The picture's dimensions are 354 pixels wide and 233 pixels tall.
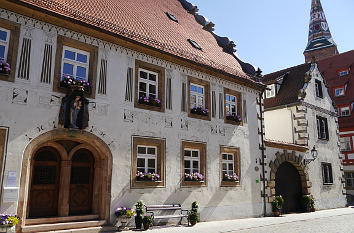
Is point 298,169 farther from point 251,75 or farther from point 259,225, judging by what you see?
point 259,225

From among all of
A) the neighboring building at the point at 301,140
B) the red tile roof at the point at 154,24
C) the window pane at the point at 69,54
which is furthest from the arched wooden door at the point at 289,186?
the window pane at the point at 69,54

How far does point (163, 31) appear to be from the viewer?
15367 mm

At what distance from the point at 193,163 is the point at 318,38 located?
2417 inches

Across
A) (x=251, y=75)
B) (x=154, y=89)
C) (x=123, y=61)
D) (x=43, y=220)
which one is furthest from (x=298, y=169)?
(x=43, y=220)

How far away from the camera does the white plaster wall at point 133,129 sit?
373 inches

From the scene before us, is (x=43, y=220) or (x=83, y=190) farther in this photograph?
(x=83, y=190)

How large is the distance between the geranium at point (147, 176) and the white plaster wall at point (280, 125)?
447 inches

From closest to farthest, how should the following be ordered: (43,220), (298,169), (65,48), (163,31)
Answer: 1. (43,220)
2. (65,48)
3. (163,31)
4. (298,169)

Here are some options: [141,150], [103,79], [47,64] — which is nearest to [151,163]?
[141,150]

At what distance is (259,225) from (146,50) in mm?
8162

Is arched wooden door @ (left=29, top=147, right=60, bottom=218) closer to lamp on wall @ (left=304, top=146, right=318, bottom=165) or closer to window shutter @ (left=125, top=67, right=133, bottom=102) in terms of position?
window shutter @ (left=125, top=67, right=133, bottom=102)

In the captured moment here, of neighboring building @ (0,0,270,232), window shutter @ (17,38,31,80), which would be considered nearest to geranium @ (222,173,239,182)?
neighboring building @ (0,0,270,232)

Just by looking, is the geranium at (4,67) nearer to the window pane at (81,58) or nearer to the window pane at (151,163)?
the window pane at (81,58)

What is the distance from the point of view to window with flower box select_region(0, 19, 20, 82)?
30.9ft
